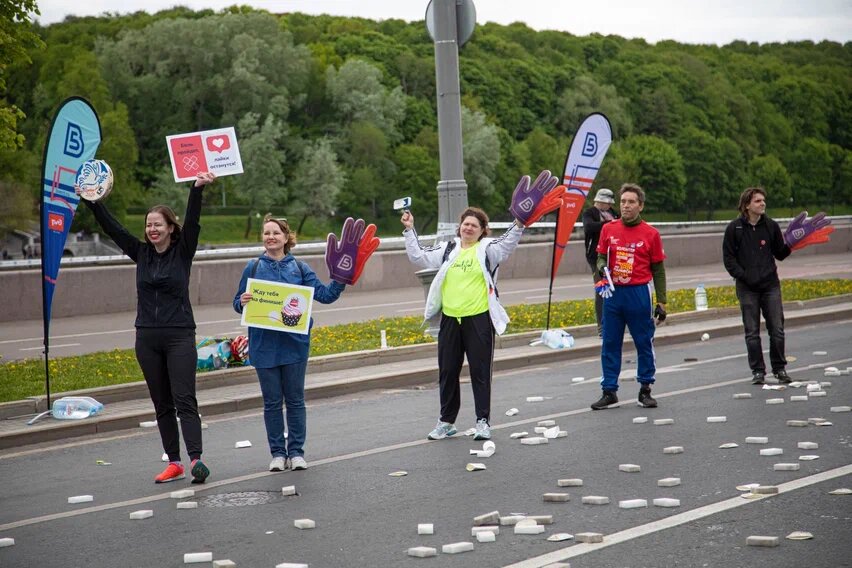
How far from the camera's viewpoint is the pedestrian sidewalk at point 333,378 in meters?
11.1

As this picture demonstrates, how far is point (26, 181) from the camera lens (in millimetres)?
78625

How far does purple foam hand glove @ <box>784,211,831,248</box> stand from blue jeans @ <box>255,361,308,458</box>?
6230 mm

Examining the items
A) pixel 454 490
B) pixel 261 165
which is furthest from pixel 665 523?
pixel 261 165

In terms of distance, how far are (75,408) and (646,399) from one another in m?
5.23

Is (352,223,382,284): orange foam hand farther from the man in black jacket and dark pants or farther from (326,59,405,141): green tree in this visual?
(326,59,405,141): green tree

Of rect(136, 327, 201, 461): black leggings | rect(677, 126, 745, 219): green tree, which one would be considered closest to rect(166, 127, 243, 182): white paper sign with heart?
rect(136, 327, 201, 461): black leggings

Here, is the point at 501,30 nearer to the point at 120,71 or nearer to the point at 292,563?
the point at 120,71

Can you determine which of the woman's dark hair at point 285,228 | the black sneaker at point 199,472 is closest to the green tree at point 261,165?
the woman's dark hair at point 285,228

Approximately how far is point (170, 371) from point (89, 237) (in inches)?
3224

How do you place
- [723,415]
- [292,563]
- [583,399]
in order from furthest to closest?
[583,399] < [723,415] < [292,563]

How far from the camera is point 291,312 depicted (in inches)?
344

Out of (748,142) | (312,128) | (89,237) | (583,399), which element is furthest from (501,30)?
(583,399)

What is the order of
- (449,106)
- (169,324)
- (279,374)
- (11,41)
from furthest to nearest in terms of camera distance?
(11,41) → (449,106) → (279,374) → (169,324)

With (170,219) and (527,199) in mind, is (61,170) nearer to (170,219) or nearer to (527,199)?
(170,219)
